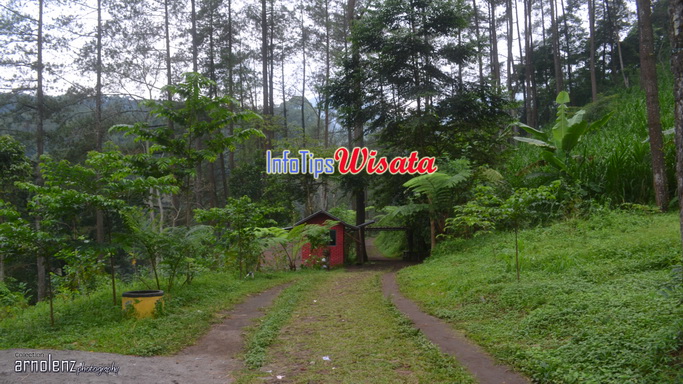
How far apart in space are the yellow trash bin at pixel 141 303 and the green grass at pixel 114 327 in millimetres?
162

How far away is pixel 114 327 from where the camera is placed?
5.86 metres

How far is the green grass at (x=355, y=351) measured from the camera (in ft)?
13.1

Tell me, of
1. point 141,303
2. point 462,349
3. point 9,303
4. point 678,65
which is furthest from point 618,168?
point 9,303

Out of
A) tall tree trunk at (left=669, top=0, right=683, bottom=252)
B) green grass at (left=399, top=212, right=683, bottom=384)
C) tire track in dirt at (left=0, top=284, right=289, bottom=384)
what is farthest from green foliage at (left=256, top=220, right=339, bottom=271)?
tall tree trunk at (left=669, top=0, right=683, bottom=252)

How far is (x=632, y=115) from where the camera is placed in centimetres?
1493

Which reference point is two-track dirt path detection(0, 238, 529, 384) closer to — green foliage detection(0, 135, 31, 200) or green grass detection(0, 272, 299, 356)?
green grass detection(0, 272, 299, 356)

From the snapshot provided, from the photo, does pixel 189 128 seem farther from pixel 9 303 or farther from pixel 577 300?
pixel 577 300

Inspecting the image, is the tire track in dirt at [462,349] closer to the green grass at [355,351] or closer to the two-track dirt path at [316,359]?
the two-track dirt path at [316,359]

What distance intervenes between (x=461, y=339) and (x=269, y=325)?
2.70 m

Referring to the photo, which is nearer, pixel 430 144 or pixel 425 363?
pixel 425 363

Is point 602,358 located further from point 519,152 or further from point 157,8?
point 157,8

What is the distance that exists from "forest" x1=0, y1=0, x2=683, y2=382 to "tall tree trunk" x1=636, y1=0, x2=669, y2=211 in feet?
0.14

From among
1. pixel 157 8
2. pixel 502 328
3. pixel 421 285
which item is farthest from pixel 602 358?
pixel 157 8

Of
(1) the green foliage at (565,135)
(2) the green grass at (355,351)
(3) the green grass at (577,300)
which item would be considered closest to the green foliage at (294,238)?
(3) the green grass at (577,300)
